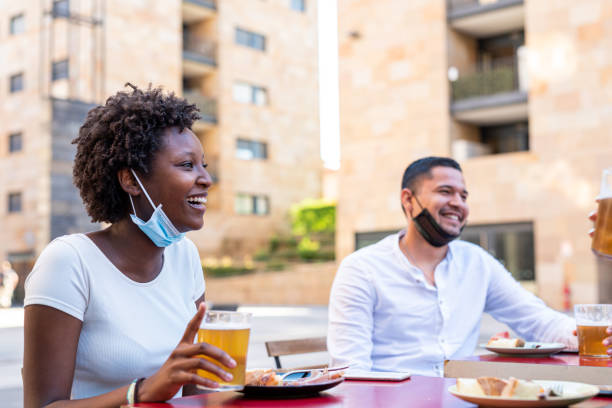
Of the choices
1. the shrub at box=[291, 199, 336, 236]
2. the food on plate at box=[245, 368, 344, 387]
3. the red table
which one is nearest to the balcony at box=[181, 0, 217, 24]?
the shrub at box=[291, 199, 336, 236]

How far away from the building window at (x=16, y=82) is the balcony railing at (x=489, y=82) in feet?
64.7

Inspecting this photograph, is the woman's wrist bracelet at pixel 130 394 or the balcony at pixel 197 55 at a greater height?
the balcony at pixel 197 55

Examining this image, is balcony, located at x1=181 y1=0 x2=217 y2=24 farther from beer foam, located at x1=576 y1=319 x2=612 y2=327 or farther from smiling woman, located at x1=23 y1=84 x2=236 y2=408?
beer foam, located at x1=576 y1=319 x2=612 y2=327

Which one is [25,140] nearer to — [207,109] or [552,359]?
[207,109]

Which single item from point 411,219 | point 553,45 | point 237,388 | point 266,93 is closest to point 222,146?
point 266,93

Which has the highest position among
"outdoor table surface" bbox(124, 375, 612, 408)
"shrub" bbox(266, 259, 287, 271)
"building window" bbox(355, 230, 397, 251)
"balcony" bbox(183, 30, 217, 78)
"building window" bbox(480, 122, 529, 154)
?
"balcony" bbox(183, 30, 217, 78)

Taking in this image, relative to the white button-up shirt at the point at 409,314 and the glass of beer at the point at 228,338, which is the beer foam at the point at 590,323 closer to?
the white button-up shirt at the point at 409,314

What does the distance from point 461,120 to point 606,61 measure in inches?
197

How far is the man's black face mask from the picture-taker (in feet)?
14.1

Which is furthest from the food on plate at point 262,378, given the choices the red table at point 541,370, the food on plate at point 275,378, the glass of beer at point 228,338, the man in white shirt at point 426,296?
the man in white shirt at point 426,296

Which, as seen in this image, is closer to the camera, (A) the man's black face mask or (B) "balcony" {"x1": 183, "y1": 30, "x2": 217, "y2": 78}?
(A) the man's black face mask

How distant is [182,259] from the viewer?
3146 millimetres

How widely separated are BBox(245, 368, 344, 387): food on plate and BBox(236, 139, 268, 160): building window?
34484 mm

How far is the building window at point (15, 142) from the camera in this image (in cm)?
3241
